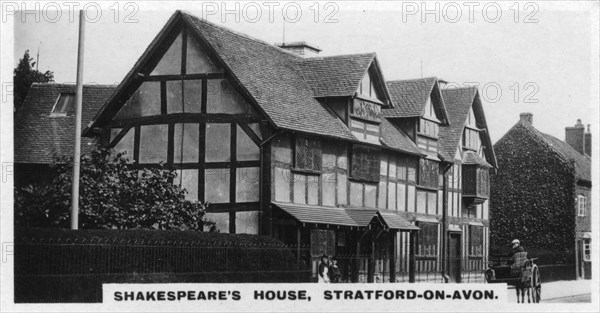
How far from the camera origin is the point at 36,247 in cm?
1756

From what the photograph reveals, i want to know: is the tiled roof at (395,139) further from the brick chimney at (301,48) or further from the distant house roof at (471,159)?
the distant house roof at (471,159)

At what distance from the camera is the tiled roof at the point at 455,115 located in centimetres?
3766

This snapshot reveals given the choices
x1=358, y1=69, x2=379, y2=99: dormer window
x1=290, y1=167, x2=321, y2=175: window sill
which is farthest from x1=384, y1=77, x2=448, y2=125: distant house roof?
x1=290, y1=167, x2=321, y2=175: window sill

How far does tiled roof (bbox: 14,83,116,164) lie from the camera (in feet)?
101

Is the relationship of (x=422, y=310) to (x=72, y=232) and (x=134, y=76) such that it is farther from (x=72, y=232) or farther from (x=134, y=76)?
(x=134, y=76)

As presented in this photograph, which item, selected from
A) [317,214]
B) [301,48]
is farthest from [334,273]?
[301,48]

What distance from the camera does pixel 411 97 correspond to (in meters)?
35.3

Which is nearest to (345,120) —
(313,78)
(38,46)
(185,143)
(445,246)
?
(313,78)

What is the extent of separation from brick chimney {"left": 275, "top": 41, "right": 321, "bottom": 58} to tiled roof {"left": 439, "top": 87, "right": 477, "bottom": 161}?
7.06 meters

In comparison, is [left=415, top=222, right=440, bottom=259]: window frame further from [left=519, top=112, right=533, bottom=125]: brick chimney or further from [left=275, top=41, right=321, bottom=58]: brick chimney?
[left=519, top=112, right=533, bottom=125]: brick chimney

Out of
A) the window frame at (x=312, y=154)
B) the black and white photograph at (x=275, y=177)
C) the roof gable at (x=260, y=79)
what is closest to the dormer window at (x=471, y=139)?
the black and white photograph at (x=275, y=177)

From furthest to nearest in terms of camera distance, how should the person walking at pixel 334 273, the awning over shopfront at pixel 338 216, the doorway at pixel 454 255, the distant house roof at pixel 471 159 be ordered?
1. the distant house roof at pixel 471 159
2. the doorway at pixel 454 255
3. the person walking at pixel 334 273
4. the awning over shopfront at pixel 338 216

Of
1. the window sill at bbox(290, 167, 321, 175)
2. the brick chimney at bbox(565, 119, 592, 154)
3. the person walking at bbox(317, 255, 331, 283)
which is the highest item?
the brick chimney at bbox(565, 119, 592, 154)

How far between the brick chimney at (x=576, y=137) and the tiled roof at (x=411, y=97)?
13.8m
